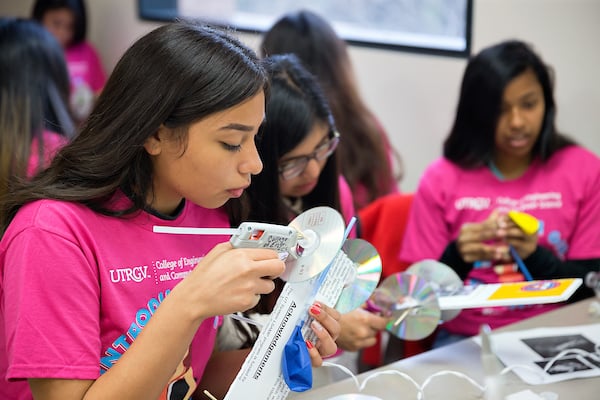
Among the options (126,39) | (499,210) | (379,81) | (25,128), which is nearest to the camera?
(499,210)

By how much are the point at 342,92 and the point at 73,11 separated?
2077mm

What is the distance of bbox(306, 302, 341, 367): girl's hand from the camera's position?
114 cm

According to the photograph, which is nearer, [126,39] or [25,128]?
[25,128]

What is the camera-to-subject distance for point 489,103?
184 cm

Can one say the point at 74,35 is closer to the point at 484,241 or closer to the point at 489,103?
the point at 489,103

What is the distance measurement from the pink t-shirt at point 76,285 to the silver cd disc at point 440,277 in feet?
1.71

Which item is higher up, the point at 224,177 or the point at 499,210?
the point at 224,177

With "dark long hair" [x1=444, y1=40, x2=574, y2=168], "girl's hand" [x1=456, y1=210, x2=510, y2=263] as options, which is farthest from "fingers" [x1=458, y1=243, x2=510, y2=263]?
"dark long hair" [x1=444, y1=40, x2=574, y2=168]

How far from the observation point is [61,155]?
1.12 meters

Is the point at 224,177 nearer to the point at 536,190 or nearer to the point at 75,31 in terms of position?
the point at 536,190

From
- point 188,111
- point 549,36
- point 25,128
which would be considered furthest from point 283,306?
point 549,36

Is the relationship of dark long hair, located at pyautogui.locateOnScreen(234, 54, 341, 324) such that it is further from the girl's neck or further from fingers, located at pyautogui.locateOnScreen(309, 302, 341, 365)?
the girl's neck


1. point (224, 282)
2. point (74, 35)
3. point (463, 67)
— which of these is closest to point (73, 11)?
point (74, 35)

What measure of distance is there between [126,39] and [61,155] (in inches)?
115
